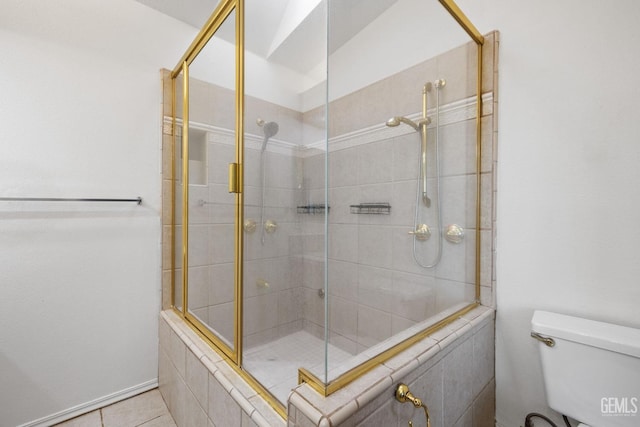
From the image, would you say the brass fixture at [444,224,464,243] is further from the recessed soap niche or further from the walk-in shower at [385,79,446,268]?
the recessed soap niche

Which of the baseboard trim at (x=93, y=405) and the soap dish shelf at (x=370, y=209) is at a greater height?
the soap dish shelf at (x=370, y=209)

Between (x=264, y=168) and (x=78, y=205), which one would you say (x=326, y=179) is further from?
(x=78, y=205)

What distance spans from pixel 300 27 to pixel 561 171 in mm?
1150

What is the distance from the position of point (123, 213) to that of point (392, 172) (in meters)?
1.49

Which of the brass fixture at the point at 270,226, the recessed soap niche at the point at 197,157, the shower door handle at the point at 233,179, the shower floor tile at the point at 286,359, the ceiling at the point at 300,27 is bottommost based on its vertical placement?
the shower floor tile at the point at 286,359

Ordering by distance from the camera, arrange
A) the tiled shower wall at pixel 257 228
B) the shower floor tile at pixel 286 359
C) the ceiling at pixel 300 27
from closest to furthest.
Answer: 1. the shower floor tile at pixel 286 359
2. the ceiling at pixel 300 27
3. the tiled shower wall at pixel 257 228

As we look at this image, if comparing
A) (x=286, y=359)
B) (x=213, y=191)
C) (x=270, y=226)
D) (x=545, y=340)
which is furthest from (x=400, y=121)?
(x=286, y=359)

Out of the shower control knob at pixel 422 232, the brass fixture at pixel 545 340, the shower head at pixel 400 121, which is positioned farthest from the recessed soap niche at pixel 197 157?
the brass fixture at pixel 545 340

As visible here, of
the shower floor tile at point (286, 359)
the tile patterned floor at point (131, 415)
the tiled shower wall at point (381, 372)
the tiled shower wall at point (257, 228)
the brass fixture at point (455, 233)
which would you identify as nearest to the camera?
the tiled shower wall at point (381, 372)

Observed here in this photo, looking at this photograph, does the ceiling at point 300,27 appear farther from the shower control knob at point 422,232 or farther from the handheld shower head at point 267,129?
the shower control knob at point 422,232

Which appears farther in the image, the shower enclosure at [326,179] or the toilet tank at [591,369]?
the shower enclosure at [326,179]

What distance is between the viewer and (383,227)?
148 cm

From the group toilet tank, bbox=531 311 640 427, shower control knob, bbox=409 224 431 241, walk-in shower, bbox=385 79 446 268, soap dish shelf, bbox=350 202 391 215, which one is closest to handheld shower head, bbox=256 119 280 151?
soap dish shelf, bbox=350 202 391 215

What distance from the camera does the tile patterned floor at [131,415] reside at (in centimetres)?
145
